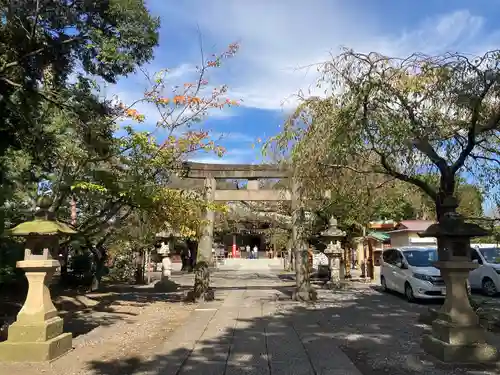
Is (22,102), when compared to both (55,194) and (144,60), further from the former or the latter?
(144,60)

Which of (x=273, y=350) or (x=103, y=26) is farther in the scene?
(x=103, y=26)

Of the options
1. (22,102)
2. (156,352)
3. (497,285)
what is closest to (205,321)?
(156,352)

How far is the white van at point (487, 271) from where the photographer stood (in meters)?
15.2

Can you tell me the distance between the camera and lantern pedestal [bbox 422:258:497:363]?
251 inches

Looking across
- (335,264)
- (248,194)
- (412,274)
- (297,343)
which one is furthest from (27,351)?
(335,264)

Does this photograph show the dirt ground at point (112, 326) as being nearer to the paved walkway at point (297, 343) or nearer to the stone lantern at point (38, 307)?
the stone lantern at point (38, 307)

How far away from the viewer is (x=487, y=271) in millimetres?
15484

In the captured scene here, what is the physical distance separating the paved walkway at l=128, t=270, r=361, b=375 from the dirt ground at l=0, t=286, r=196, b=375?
23.2 inches

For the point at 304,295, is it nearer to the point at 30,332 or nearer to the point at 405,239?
the point at 30,332

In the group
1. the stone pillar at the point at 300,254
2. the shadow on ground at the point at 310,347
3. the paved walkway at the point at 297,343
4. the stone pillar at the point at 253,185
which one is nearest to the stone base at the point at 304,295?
the stone pillar at the point at 300,254

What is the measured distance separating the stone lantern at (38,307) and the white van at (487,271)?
42.4 ft

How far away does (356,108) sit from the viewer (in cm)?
803

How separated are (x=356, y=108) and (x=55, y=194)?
22.5 ft

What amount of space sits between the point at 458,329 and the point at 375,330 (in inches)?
121
